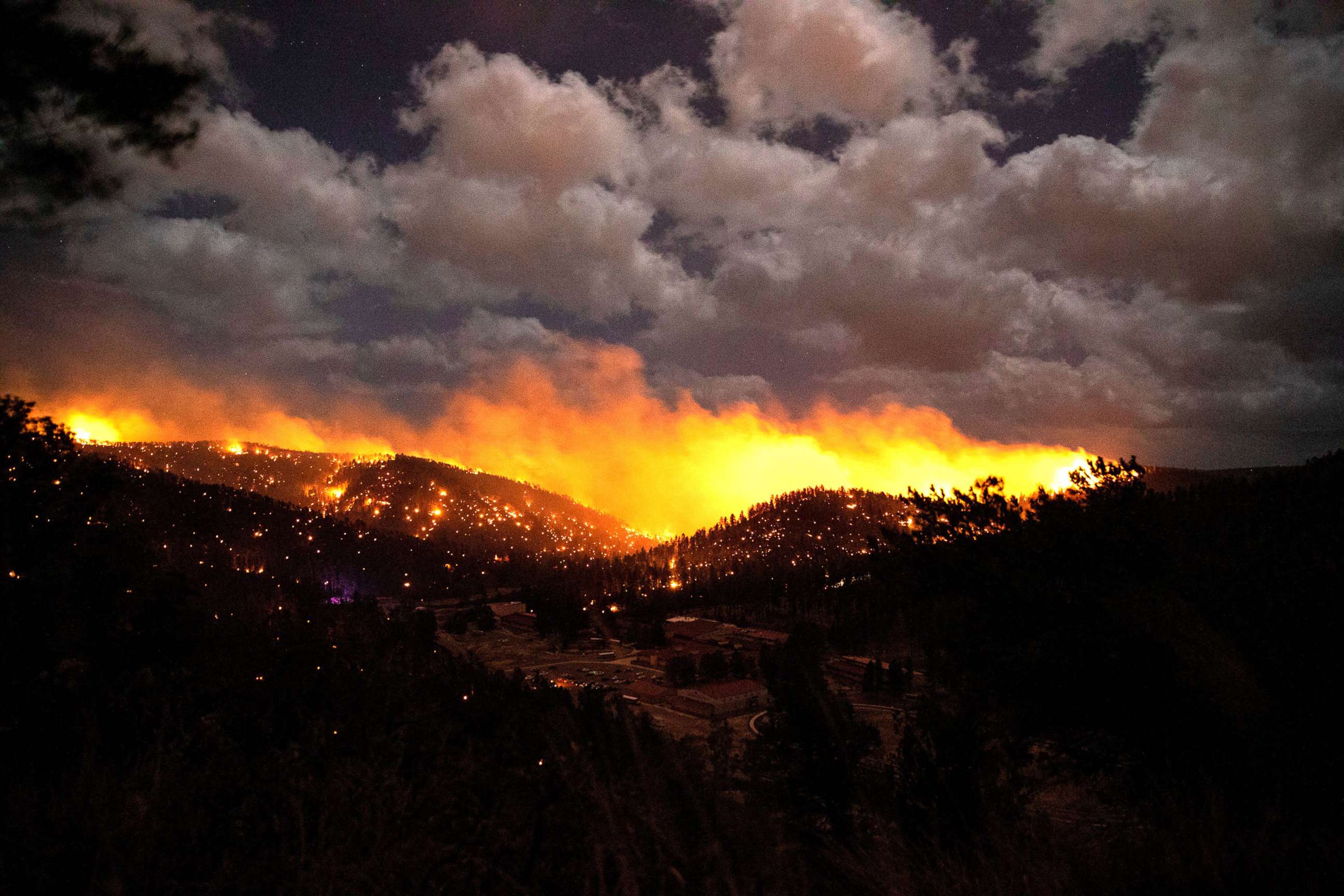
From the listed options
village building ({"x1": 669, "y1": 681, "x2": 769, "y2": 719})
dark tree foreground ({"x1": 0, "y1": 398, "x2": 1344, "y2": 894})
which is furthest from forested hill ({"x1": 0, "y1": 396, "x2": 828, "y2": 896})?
village building ({"x1": 669, "y1": 681, "x2": 769, "y2": 719})

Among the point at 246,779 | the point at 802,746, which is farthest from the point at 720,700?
the point at 246,779

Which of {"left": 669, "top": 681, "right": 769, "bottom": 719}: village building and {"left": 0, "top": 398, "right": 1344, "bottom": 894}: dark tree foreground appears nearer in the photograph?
{"left": 0, "top": 398, "right": 1344, "bottom": 894}: dark tree foreground

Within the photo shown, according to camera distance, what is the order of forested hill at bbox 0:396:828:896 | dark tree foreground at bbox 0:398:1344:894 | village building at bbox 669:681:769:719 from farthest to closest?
village building at bbox 669:681:769:719
dark tree foreground at bbox 0:398:1344:894
forested hill at bbox 0:396:828:896

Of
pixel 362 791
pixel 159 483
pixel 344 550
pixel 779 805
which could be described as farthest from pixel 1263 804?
pixel 159 483

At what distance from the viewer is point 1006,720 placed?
11719mm

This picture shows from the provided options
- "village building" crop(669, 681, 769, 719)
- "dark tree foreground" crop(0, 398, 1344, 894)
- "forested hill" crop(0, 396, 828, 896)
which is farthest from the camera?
"village building" crop(669, 681, 769, 719)

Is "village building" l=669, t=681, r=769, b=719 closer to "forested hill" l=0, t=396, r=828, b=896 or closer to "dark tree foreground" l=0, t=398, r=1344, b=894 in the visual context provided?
"dark tree foreground" l=0, t=398, r=1344, b=894

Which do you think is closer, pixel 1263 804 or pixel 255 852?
pixel 255 852

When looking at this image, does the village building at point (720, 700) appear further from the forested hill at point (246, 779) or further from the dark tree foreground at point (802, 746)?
the forested hill at point (246, 779)

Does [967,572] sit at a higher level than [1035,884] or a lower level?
higher

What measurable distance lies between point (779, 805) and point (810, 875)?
1695 cm

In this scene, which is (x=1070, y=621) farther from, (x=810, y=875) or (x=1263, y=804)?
(x=810, y=875)

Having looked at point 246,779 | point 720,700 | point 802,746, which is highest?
point 246,779

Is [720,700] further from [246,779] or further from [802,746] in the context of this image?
[246,779]
